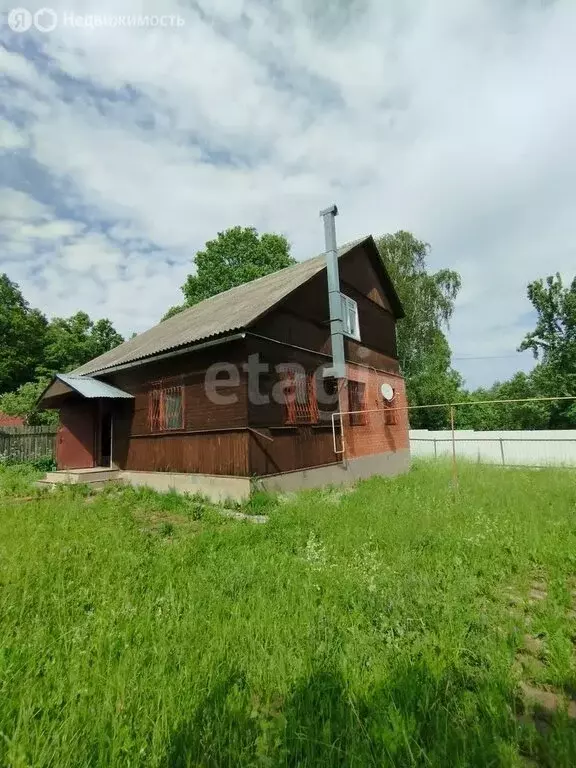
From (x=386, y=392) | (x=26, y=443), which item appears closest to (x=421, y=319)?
(x=386, y=392)

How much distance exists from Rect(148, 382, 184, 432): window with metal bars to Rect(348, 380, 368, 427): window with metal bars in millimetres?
5117

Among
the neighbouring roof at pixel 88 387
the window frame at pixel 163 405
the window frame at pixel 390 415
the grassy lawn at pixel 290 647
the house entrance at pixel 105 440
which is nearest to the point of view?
the grassy lawn at pixel 290 647

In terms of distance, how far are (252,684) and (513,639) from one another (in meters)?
2.08

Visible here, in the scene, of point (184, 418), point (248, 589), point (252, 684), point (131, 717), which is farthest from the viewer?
point (184, 418)

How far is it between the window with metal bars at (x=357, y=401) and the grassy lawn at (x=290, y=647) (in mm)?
6663

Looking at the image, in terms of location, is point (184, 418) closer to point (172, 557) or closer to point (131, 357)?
point (131, 357)

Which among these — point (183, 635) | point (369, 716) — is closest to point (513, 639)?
point (369, 716)

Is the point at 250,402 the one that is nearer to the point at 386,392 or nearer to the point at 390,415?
the point at 386,392

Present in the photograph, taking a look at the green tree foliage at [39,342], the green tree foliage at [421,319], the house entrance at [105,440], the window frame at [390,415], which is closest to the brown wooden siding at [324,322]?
the window frame at [390,415]

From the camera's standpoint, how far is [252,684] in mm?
2629

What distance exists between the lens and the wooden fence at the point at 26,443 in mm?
16206

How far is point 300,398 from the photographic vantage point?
1045 cm

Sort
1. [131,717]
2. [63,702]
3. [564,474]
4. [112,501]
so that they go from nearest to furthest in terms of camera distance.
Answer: [131,717] → [63,702] → [112,501] → [564,474]

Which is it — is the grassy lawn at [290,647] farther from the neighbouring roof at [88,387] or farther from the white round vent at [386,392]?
the white round vent at [386,392]
